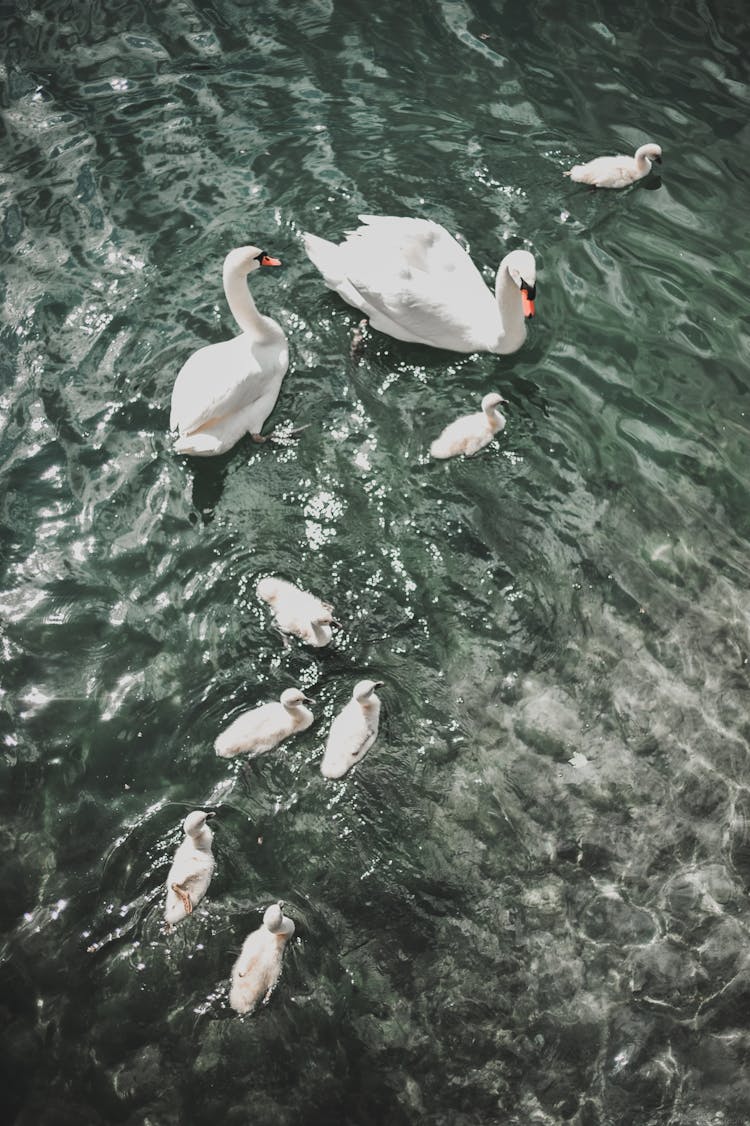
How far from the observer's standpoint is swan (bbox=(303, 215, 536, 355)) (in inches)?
252

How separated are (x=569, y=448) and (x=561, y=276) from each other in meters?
1.63

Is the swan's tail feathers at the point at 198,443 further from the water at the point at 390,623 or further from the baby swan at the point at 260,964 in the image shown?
the baby swan at the point at 260,964

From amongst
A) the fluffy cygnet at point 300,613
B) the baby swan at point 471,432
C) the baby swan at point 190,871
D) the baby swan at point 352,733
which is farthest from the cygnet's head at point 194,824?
the baby swan at point 471,432

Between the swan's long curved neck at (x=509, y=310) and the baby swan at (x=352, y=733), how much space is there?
111 inches

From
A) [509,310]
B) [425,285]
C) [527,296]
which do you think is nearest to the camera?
[527,296]

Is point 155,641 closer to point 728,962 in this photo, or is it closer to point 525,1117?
point 525,1117

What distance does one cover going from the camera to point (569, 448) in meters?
6.30

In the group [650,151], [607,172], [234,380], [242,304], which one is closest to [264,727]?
[234,380]

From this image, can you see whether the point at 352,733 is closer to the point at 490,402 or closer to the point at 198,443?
the point at 198,443

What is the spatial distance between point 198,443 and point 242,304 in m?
1.04

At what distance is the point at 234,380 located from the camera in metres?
6.00

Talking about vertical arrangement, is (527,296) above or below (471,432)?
above

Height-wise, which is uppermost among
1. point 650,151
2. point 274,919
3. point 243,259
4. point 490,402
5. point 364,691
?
point 243,259

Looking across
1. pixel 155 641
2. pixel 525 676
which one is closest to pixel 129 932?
pixel 155 641
